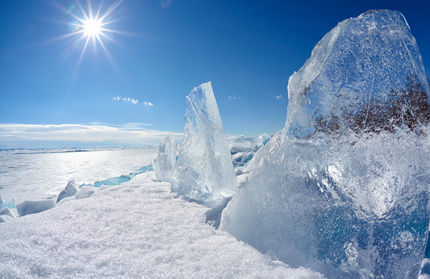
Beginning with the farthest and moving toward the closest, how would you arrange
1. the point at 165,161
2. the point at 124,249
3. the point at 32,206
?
the point at 165,161 → the point at 32,206 → the point at 124,249

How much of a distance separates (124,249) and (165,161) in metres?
4.45

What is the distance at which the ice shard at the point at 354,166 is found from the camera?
56.8 inches

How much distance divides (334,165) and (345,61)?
954 millimetres

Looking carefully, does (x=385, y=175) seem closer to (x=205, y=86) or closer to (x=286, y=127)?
(x=286, y=127)

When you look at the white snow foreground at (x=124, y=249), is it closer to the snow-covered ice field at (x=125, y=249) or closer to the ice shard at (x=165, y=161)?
the snow-covered ice field at (x=125, y=249)

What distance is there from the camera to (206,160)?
3.10 meters

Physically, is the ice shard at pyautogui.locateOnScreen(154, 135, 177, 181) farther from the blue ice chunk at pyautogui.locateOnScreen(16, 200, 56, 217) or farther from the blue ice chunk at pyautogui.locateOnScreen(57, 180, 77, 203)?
the blue ice chunk at pyautogui.locateOnScreen(16, 200, 56, 217)

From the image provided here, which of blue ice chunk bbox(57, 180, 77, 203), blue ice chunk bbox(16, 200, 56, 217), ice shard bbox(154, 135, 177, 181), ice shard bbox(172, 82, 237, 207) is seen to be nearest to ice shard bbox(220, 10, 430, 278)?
ice shard bbox(172, 82, 237, 207)

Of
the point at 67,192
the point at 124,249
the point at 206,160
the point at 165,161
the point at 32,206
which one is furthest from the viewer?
the point at 165,161

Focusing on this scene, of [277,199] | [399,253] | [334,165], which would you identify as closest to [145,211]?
[277,199]

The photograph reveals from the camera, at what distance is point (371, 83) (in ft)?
5.53

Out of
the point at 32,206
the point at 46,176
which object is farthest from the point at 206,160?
the point at 46,176

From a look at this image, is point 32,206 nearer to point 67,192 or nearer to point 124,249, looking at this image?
point 67,192

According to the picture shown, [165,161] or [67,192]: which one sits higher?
[165,161]
